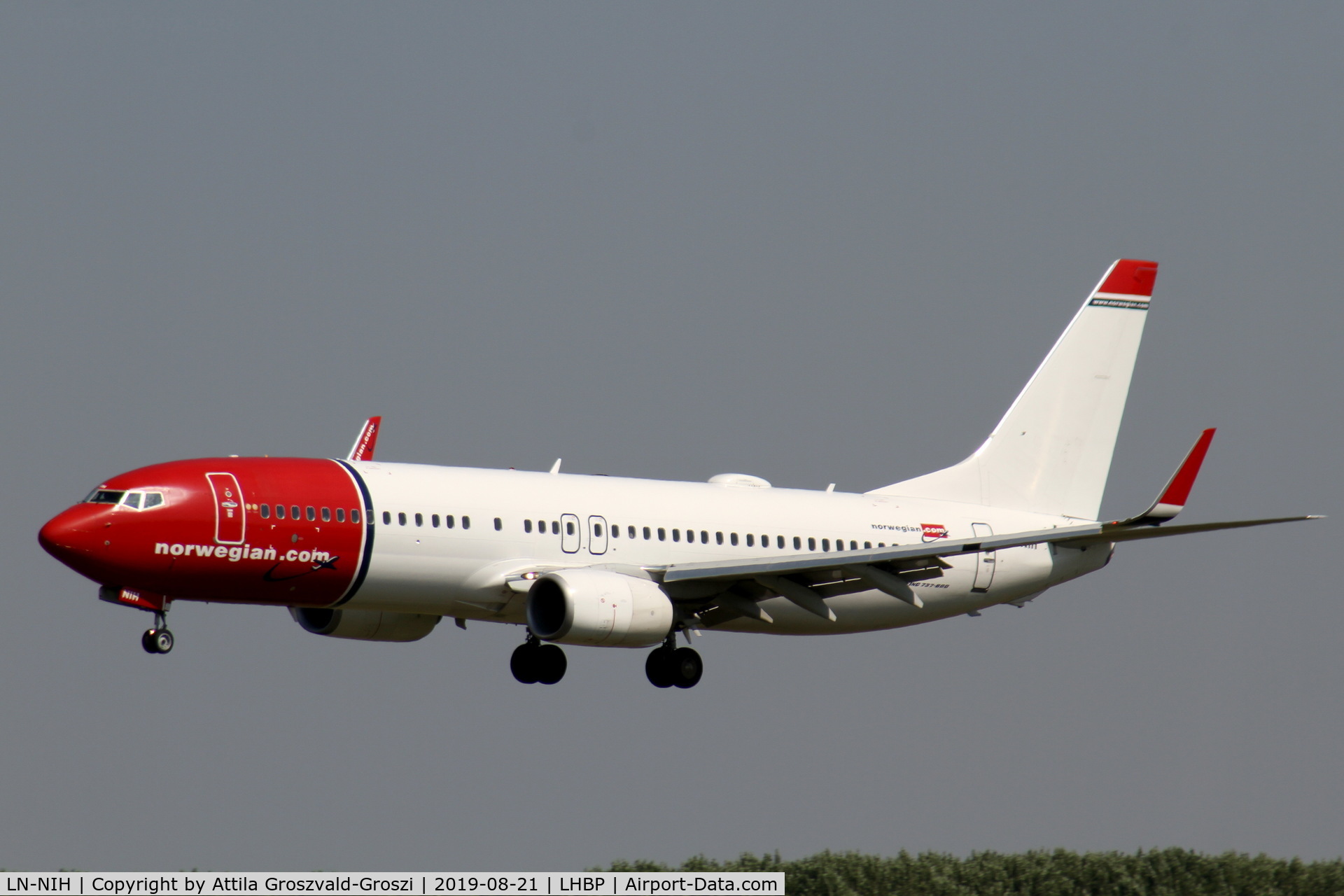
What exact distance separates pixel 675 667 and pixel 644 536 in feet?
10.3

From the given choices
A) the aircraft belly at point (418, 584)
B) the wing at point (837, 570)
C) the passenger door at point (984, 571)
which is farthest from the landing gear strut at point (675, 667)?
the passenger door at point (984, 571)

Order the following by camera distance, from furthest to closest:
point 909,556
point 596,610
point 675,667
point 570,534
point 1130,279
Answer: point 1130,279
point 675,667
point 570,534
point 909,556
point 596,610

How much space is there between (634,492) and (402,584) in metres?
6.28

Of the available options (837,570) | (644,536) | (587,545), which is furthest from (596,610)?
(837,570)

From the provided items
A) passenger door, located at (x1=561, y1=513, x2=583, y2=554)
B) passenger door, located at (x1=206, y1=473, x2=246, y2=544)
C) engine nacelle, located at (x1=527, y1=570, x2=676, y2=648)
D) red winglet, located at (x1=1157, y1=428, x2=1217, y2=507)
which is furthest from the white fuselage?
red winglet, located at (x1=1157, y1=428, x2=1217, y2=507)

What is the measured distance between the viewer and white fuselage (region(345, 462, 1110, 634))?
135 ft

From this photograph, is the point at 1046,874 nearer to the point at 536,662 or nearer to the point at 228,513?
the point at 536,662

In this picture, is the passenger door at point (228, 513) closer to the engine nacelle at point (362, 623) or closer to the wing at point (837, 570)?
the engine nacelle at point (362, 623)

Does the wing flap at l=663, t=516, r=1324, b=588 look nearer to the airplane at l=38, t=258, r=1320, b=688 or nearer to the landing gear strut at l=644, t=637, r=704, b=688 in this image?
the airplane at l=38, t=258, r=1320, b=688

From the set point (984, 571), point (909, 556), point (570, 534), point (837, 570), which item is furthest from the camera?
point (984, 571)

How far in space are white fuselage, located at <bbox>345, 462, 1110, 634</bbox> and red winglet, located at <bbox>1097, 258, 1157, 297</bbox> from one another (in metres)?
6.47

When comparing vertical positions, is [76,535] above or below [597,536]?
below

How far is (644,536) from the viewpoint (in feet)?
144
